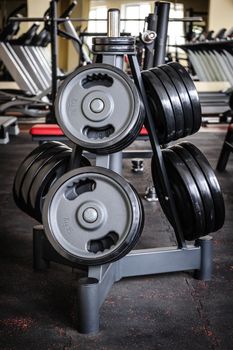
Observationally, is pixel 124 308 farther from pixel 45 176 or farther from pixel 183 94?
pixel 183 94

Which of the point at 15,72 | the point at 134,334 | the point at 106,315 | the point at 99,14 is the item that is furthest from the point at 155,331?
the point at 99,14

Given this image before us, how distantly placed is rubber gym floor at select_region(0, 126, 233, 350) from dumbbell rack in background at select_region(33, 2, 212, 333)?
45mm

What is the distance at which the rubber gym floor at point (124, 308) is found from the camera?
1341mm

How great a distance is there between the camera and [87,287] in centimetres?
136

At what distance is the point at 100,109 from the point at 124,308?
23.1 inches

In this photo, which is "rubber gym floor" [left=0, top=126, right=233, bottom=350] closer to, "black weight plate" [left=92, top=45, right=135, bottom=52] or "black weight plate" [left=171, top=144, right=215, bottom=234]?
"black weight plate" [left=171, top=144, right=215, bottom=234]

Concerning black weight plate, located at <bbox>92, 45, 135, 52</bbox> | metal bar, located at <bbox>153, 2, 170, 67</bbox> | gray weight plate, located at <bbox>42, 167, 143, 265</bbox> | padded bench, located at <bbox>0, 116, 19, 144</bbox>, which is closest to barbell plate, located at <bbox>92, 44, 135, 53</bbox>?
black weight plate, located at <bbox>92, 45, 135, 52</bbox>

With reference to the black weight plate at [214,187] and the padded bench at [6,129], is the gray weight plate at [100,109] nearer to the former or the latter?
the black weight plate at [214,187]

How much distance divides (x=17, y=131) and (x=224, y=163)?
88.2 inches

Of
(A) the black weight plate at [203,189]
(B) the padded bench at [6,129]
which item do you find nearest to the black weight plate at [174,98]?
(A) the black weight plate at [203,189]

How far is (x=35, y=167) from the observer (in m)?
1.72

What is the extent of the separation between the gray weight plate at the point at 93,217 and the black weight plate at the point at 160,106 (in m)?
0.27

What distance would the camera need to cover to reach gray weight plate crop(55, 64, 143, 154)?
1.44 metres

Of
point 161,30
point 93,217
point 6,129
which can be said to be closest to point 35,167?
point 93,217
